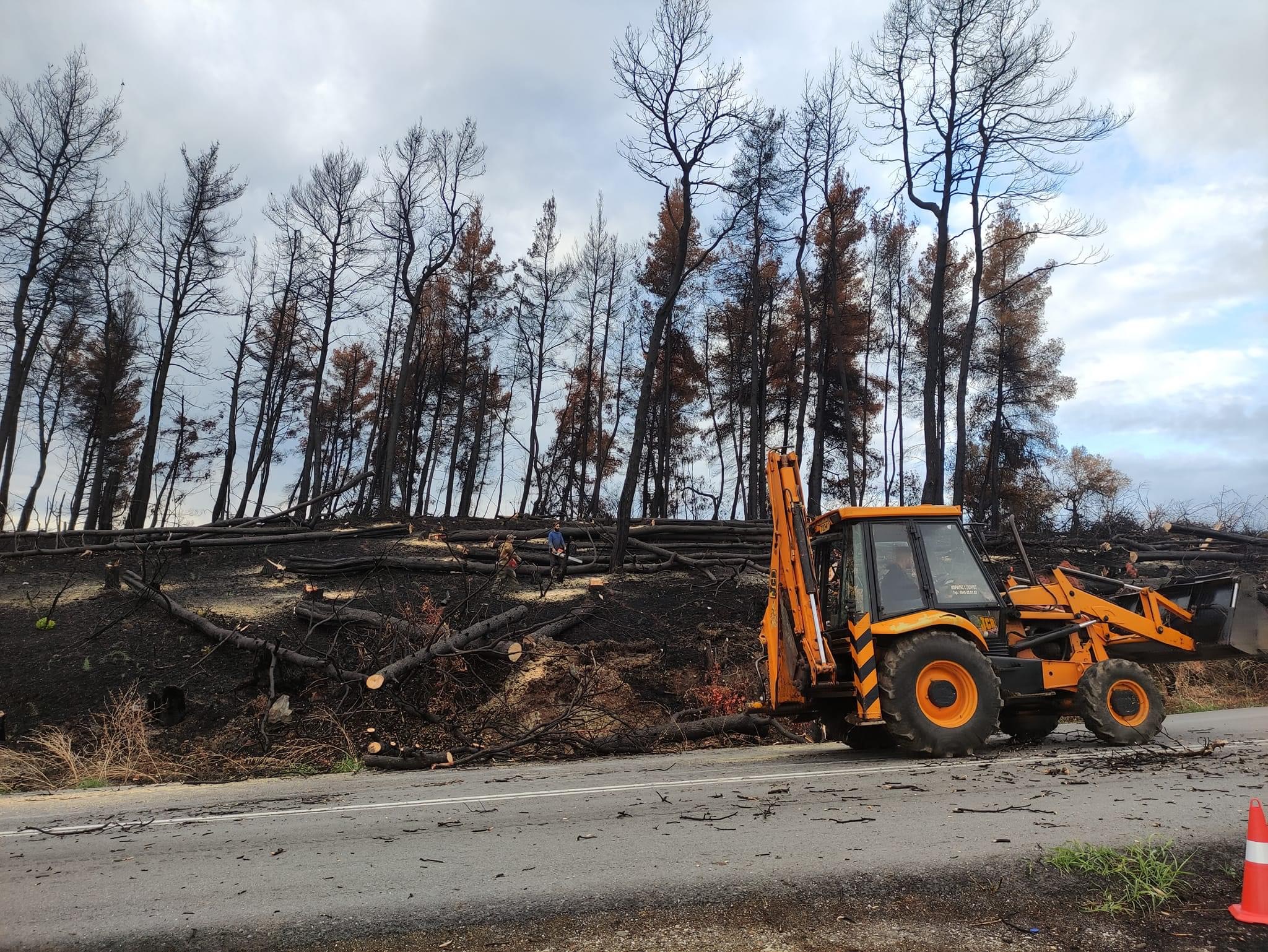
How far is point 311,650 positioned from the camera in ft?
41.9

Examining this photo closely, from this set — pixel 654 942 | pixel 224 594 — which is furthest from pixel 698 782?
pixel 224 594

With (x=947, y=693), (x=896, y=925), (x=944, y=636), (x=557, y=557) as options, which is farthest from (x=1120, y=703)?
(x=557, y=557)

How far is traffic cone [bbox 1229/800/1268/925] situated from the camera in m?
3.68

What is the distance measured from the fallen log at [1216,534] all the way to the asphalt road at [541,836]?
1575 centimetres

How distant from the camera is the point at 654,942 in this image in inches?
141

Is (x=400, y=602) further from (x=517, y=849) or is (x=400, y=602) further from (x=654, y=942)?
(x=654, y=942)

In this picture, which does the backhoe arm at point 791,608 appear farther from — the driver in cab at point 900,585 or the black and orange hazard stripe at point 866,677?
the driver in cab at point 900,585

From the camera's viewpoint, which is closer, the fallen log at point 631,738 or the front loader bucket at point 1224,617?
the front loader bucket at point 1224,617

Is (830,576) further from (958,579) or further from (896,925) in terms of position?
(896,925)

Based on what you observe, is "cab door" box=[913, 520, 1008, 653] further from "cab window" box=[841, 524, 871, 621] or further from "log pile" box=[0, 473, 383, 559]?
"log pile" box=[0, 473, 383, 559]

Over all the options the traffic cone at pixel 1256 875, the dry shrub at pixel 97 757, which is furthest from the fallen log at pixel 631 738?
the traffic cone at pixel 1256 875

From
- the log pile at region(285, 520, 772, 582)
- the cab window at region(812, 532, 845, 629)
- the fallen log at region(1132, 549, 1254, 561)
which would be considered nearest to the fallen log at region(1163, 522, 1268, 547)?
the fallen log at region(1132, 549, 1254, 561)

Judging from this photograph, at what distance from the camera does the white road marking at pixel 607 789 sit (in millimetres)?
6426

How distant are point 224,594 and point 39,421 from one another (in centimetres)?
2740
